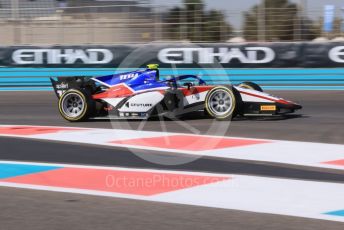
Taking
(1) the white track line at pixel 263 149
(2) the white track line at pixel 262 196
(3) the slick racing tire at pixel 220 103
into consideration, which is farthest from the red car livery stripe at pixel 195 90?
(2) the white track line at pixel 262 196

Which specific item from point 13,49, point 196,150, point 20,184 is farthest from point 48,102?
point 20,184

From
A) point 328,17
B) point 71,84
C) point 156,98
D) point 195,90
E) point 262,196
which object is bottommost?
point 262,196

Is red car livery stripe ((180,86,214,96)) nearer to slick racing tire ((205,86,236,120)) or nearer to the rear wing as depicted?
slick racing tire ((205,86,236,120))

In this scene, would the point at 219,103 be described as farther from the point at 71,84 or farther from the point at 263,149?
the point at 71,84

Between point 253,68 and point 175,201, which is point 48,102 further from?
point 175,201

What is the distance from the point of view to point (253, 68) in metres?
15.8

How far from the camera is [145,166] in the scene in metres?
6.66

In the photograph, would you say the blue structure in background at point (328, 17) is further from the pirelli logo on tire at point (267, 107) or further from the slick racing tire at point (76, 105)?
the slick racing tire at point (76, 105)

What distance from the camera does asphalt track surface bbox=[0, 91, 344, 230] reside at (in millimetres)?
4547

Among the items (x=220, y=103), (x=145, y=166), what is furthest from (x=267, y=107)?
(x=145, y=166)

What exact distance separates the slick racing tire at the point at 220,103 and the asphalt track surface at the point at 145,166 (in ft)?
0.71

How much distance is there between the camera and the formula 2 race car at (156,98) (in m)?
9.52

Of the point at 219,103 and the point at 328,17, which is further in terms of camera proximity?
the point at 328,17

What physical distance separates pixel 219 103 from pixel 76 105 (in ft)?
8.12
